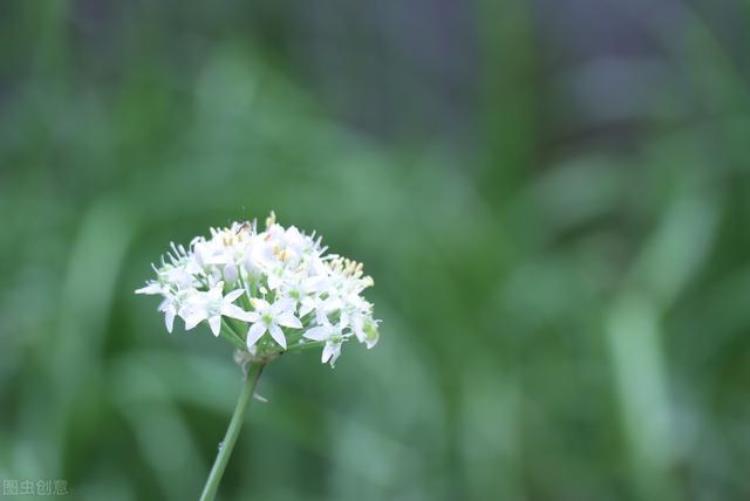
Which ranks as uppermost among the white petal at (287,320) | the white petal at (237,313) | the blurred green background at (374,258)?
the blurred green background at (374,258)

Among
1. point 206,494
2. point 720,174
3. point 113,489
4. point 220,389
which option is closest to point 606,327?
point 720,174

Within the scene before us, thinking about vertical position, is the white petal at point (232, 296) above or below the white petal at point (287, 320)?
above

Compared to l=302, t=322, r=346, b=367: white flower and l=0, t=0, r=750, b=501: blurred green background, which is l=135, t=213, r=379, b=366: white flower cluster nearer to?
l=302, t=322, r=346, b=367: white flower

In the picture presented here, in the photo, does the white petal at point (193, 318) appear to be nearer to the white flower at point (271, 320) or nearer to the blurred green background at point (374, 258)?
the white flower at point (271, 320)

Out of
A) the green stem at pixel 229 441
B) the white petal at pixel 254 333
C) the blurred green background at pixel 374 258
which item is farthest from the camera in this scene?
the blurred green background at pixel 374 258

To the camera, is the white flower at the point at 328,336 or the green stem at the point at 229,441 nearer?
the green stem at the point at 229,441

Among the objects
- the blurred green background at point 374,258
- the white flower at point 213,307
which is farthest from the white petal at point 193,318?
the blurred green background at point 374,258

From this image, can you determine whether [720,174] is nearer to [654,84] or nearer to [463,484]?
[654,84]

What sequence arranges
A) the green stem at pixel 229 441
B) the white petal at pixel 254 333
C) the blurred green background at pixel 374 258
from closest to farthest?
the green stem at pixel 229 441 < the white petal at pixel 254 333 < the blurred green background at pixel 374 258
